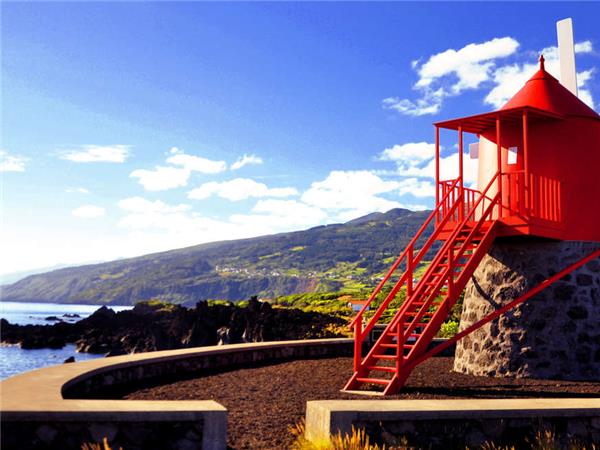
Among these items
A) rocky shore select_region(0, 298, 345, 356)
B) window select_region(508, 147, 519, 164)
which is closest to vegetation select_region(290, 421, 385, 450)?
window select_region(508, 147, 519, 164)

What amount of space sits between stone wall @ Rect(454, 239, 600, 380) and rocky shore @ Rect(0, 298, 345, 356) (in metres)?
16.6

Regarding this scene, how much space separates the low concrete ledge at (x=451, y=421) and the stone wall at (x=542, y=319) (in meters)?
5.85

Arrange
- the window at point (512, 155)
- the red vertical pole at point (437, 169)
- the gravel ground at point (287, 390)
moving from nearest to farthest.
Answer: the gravel ground at point (287, 390), the window at point (512, 155), the red vertical pole at point (437, 169)

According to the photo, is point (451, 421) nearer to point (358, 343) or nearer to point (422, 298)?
point (358, 343)

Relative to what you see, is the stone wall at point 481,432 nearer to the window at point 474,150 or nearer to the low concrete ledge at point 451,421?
the low concrete ledge at point 451,421

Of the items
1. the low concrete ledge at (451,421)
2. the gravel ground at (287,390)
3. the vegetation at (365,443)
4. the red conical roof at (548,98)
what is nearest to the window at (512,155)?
the red conical roof at (548,98)

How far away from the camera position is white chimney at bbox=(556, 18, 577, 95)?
17.2m

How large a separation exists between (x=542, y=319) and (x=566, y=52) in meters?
7.79

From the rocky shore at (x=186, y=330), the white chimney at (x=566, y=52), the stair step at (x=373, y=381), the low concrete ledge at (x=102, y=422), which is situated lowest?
the rocky shore at (x=186, y=330)

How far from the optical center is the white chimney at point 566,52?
56.3 feet

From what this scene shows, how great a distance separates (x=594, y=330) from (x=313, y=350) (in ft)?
21.9

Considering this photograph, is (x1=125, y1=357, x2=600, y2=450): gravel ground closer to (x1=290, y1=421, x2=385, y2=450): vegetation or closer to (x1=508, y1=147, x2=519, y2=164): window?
(x1=290, y1=421, x2=385, y2=450): vegetation

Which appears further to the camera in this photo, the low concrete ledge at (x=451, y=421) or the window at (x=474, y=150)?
the window at (x=474, y=150)

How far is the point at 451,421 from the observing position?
24.5ft
